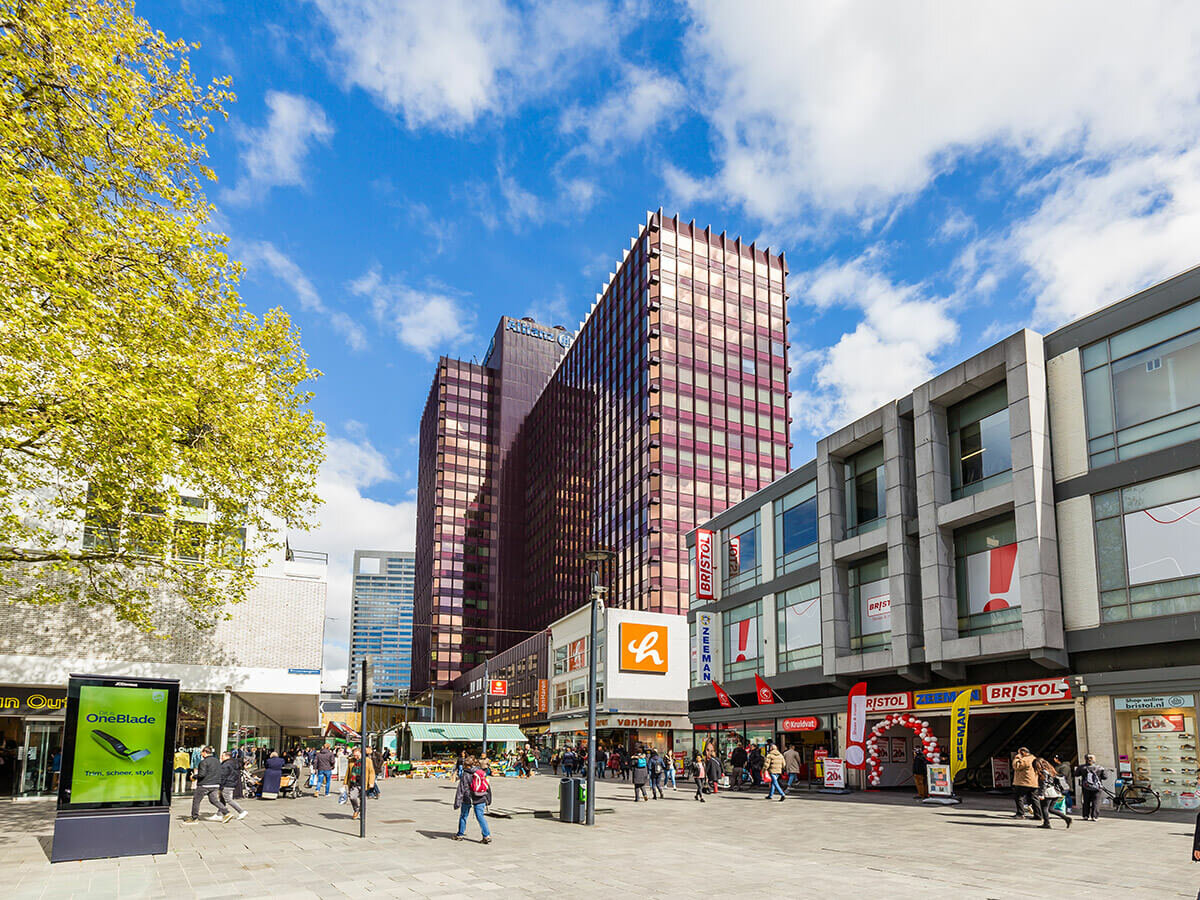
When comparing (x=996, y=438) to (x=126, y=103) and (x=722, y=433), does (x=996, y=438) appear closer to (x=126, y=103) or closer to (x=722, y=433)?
(x=126, y=103)

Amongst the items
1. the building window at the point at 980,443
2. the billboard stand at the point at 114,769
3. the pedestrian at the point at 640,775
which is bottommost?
the pedestrian at the point at 640,775

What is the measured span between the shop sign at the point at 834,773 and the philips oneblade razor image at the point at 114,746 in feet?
78.5

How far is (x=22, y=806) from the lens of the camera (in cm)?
2541

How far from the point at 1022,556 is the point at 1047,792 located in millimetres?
8315

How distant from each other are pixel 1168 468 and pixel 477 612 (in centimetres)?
12402

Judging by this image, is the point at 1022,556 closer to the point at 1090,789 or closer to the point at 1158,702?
the point at 1158,702

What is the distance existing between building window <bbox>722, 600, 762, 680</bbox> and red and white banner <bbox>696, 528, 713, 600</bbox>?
1566 millimetres

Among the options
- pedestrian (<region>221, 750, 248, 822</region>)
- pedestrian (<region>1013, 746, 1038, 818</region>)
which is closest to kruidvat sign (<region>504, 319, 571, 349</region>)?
pedestrian (<region>221, 750, 248, 822</region>)

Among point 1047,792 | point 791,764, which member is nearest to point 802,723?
point 791,764

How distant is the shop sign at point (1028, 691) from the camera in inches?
1010

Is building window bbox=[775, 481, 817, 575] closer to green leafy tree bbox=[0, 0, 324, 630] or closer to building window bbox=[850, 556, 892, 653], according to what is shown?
building window bbox=[850, 556, 892, 653]

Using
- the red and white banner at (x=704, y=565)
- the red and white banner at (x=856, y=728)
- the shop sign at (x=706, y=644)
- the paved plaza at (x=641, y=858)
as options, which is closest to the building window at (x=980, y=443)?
the red and white banner at (x=856, y=728)

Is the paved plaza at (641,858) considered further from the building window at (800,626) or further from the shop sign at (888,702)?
the building window at (800,626)

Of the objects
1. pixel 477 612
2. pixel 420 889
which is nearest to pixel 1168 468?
pixel 420 889
